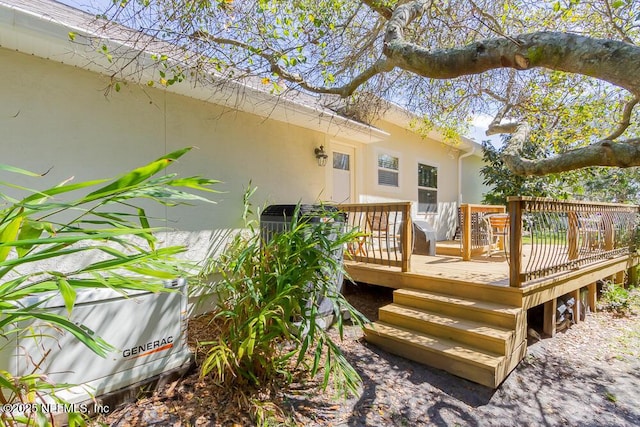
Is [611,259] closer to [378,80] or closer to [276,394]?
[378,80]

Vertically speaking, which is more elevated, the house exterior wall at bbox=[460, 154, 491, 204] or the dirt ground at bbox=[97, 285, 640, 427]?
the house exterior wall at bbox=[460, 154, 491, 204]

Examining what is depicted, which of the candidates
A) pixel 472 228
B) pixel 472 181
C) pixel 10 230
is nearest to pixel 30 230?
pixel 10 230

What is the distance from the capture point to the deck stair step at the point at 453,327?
340 centimetres

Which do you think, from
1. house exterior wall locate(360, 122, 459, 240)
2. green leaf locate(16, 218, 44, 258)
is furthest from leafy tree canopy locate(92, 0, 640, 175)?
green leaf locate(16, 218, 44, 258)

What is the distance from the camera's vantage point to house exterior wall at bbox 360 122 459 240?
798 centimetres

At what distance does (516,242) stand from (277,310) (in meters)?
2.96

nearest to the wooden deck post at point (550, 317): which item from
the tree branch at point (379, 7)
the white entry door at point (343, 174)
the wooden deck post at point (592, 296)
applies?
the wooden deck post at point (592, 296)

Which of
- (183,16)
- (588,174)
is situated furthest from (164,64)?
(588,174)

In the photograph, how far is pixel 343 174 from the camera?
7.48 metres

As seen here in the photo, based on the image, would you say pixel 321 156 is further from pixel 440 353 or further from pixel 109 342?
pixel 109 342

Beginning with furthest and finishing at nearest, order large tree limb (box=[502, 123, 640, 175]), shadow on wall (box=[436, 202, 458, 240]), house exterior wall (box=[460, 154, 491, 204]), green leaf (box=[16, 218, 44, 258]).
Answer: house exterior wall (box=[460, 154, 491, 204]) → shadow on wall (box=[436, 202, 458, 240]) → large tree limb (box=[502, 123, 640, 175]) → green leaf (box=[16, 218, 44, 258])

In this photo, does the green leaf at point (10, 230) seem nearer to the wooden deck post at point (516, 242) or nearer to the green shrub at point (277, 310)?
the green shrub at point (277, 310)

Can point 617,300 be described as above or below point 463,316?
below

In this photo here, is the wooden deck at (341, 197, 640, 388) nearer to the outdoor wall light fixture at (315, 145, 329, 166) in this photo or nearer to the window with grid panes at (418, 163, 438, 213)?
the outdoor wall light fixture at (315, 145, 329, 166)
